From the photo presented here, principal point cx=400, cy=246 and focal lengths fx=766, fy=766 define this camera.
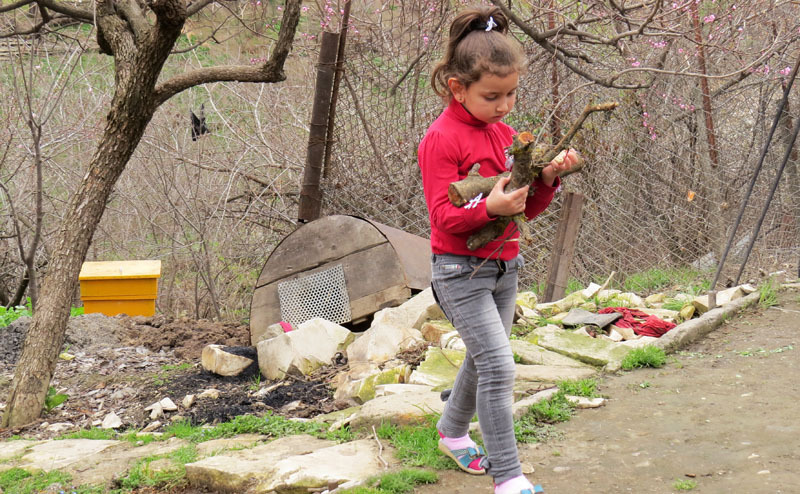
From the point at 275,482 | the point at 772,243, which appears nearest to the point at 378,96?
the point at 772,243

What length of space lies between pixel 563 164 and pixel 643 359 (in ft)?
7.37

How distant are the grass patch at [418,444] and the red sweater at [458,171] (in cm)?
93

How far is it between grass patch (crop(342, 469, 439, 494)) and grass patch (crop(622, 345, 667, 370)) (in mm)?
1897

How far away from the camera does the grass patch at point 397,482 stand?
2.86m

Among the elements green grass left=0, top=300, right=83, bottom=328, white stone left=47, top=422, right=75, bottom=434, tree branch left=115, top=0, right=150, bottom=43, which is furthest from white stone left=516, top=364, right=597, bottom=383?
green grass left=0, top=300, right=83, bottom=328

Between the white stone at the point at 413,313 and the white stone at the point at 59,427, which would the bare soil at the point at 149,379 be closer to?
the white stone at the point at 59,427

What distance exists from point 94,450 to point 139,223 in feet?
20.1

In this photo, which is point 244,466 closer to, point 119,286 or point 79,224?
point 79,224

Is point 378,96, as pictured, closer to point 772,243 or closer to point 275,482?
point 772,243

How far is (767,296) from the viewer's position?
19.6 ft

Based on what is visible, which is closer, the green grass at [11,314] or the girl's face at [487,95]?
the girl's face at [487,95]

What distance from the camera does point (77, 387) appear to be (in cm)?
574

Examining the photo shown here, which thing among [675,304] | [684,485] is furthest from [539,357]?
[684,485]

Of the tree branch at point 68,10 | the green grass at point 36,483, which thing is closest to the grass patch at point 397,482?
the green grass at point 36,483
